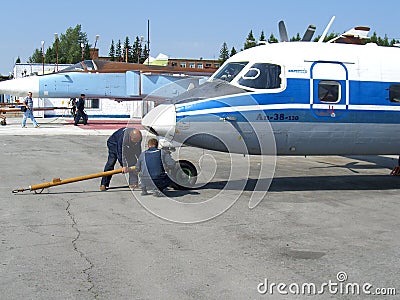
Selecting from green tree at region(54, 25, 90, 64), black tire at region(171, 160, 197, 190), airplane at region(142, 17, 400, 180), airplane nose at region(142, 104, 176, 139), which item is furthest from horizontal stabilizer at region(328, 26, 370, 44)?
green tree at region(54, 25, 90, 64)

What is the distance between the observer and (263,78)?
34.9 ft

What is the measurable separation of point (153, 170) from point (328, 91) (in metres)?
3.89

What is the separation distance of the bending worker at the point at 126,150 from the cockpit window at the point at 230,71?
2078 millimetres

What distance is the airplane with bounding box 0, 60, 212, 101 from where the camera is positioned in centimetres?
3055

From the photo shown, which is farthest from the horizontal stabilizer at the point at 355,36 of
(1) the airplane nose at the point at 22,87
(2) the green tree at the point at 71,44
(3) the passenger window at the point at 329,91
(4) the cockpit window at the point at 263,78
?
(2) the green tree at the point at 71,44

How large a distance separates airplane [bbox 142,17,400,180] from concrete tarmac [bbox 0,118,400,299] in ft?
3.48

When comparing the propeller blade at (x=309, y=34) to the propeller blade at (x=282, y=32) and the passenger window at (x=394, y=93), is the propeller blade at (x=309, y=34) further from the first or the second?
the passenger window at (x=394, y=93)

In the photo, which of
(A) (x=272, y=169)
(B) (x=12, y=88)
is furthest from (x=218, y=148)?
(B) (x=12, y=88)

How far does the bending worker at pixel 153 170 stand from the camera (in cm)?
1003

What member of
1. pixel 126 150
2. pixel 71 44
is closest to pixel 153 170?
pixel 126 150

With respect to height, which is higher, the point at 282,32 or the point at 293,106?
the point at 282,32

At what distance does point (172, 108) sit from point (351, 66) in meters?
3.85

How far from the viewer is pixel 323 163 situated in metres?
16.5

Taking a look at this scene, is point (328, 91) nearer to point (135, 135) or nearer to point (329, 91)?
point (329, 91)
